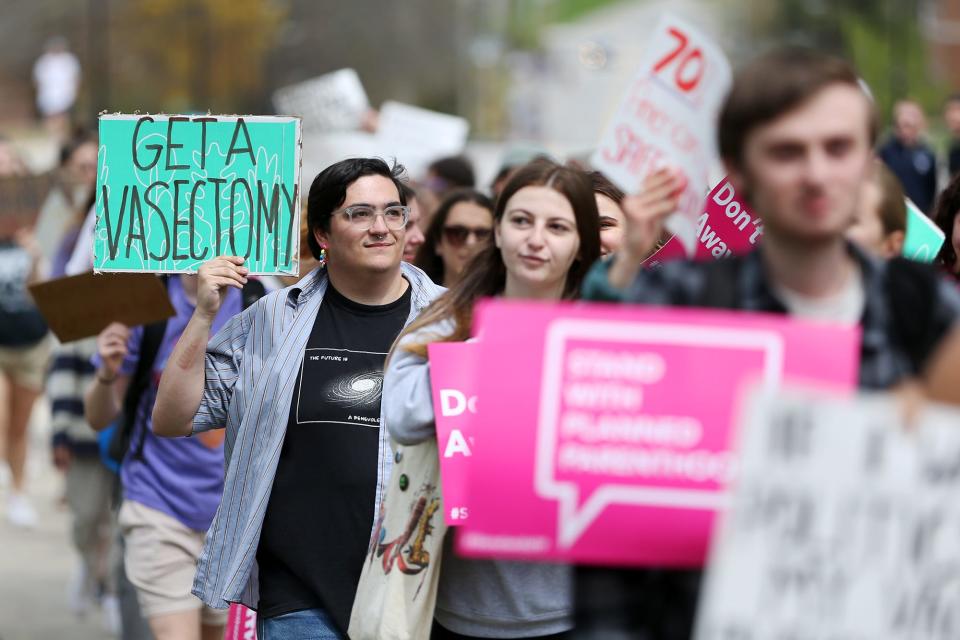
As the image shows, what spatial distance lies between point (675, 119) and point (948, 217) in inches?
76.2

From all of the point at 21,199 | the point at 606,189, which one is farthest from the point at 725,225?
the point at 21,199

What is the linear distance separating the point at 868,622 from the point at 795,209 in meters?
0.66

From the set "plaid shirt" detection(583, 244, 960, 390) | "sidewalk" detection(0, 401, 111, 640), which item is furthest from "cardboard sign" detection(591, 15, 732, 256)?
"sidewalk" detection(0, 401, 111, 640)

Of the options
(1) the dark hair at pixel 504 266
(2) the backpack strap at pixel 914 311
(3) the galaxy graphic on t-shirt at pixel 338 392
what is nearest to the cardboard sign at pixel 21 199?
(3) the galaxy graphic on t-shirt at pixel 338 392

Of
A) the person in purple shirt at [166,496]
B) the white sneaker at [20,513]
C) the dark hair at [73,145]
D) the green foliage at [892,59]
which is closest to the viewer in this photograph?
the person in purple shirt at [166,496]

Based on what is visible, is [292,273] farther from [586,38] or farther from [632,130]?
[586,38]

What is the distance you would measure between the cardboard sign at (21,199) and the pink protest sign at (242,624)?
500 centimetres

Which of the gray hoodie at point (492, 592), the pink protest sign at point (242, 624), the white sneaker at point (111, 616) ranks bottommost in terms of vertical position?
the white sneaker at point (111, 616)

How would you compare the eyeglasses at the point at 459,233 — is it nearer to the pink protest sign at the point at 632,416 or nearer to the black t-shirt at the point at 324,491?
the black t-shirt at the point at 324,491

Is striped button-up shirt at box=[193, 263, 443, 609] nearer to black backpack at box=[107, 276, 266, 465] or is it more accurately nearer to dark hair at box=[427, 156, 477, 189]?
black backpack at box=[107, 276, 266, 465]

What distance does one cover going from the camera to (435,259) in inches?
276

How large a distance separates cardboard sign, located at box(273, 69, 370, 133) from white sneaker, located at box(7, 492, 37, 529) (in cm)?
312

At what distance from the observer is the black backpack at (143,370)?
235 inches

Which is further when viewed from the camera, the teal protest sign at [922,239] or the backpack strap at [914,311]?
the teal protest sign at [922,239]
